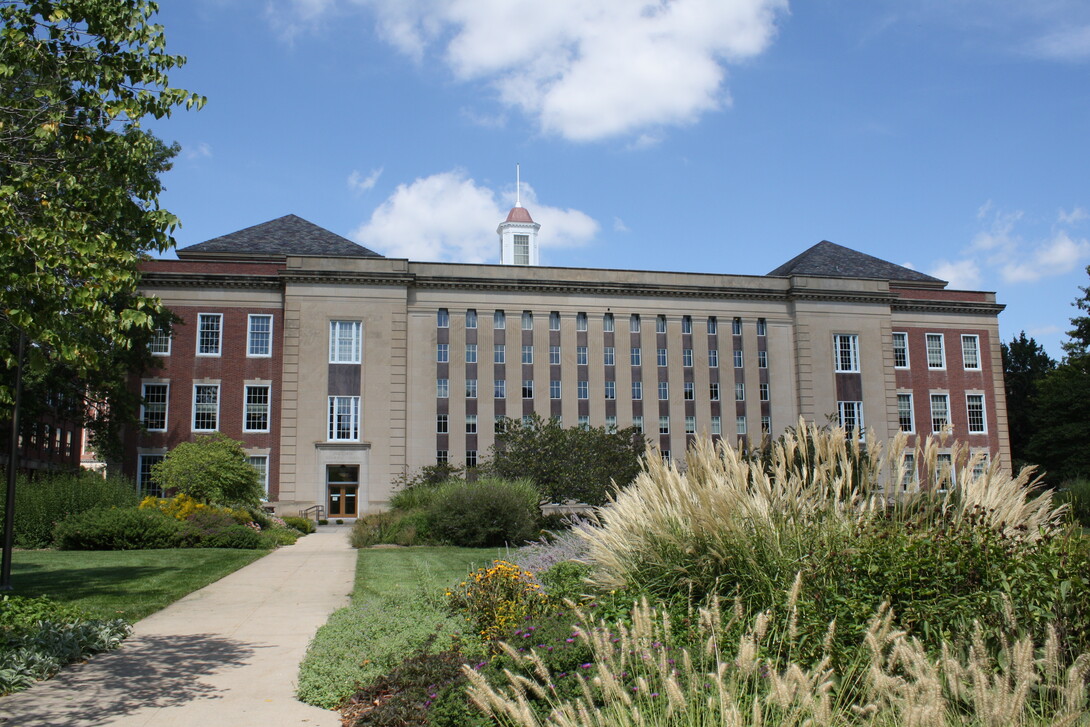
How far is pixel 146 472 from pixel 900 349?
4247 centimetres

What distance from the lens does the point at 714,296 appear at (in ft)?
172

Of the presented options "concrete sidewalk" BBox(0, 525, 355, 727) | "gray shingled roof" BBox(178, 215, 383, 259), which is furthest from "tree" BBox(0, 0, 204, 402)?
"gray shingled roof" BBox(178, 215, 383, 259)

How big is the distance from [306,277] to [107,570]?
3003 cm

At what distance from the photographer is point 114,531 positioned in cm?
2533

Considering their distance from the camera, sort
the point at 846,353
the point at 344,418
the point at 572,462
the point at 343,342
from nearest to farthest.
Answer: the point at 572,462, the point at 344,418, the point at 343,342, the point at 846,353

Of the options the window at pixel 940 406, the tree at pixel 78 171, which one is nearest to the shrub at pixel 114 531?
the tree at pixel 78 171

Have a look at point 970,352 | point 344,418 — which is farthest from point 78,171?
point 970,352

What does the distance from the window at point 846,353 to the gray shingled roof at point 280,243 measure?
2657 centimetres

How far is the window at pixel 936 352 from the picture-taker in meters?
54.9

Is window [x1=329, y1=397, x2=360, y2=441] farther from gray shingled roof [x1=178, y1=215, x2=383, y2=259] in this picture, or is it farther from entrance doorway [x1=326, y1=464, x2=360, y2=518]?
gray shingled roof [x1=178, y1=215, x2=383, y2=259]

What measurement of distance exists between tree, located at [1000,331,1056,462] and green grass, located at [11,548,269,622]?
186 ft

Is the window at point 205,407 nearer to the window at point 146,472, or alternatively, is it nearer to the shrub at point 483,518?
the window at point 146,472

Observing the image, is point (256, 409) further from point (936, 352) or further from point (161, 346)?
point (936, 352)

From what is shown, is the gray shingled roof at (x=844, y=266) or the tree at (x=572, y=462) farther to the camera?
the gray shingled roof at (x=844, y=266)
